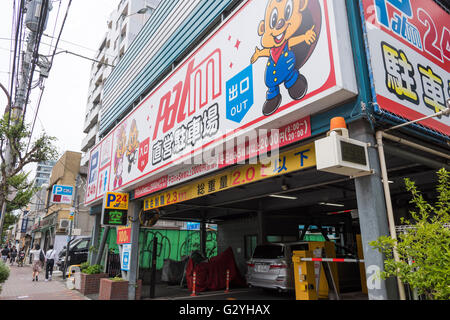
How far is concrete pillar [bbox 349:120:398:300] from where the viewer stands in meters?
3.90

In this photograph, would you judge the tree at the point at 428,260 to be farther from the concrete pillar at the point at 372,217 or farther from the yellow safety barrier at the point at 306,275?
the yellow safety barrier at the point at 306,275

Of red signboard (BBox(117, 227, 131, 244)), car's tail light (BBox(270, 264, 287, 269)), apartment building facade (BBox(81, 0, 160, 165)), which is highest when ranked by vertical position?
apartment building facade (BBox(81, 0, 160, 165))

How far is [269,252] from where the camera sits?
1121 cm

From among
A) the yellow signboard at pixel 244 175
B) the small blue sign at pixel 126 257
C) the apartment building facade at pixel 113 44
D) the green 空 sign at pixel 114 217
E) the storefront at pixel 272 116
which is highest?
the apartment building facade at pixel 113 44

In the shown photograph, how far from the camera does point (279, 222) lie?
16141 millimetres

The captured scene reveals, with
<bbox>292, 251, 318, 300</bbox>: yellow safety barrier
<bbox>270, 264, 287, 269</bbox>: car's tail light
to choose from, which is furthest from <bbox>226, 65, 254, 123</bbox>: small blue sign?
<bbox>270, 264, 287, 269</bbox>: car's tail light

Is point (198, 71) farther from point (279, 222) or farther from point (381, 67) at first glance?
point (279, 222)

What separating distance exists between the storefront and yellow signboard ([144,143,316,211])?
0.07ft

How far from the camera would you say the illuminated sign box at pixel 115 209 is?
424 inches

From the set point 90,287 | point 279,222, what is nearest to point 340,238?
point 279,222

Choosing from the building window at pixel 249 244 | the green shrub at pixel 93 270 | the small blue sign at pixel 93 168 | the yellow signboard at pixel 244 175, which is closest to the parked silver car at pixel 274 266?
the yellow signboard at pixel 244 175

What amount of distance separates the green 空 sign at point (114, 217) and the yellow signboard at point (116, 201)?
0.14 meters

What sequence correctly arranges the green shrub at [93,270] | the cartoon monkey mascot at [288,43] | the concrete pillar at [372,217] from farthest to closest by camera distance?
the green shrub at [93,270] → the cartoon monkey mascot at [288,43] → the concrete pillar at [372,217]

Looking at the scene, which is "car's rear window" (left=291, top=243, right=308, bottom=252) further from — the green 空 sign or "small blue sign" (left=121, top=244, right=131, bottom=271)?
the green 空 sign
